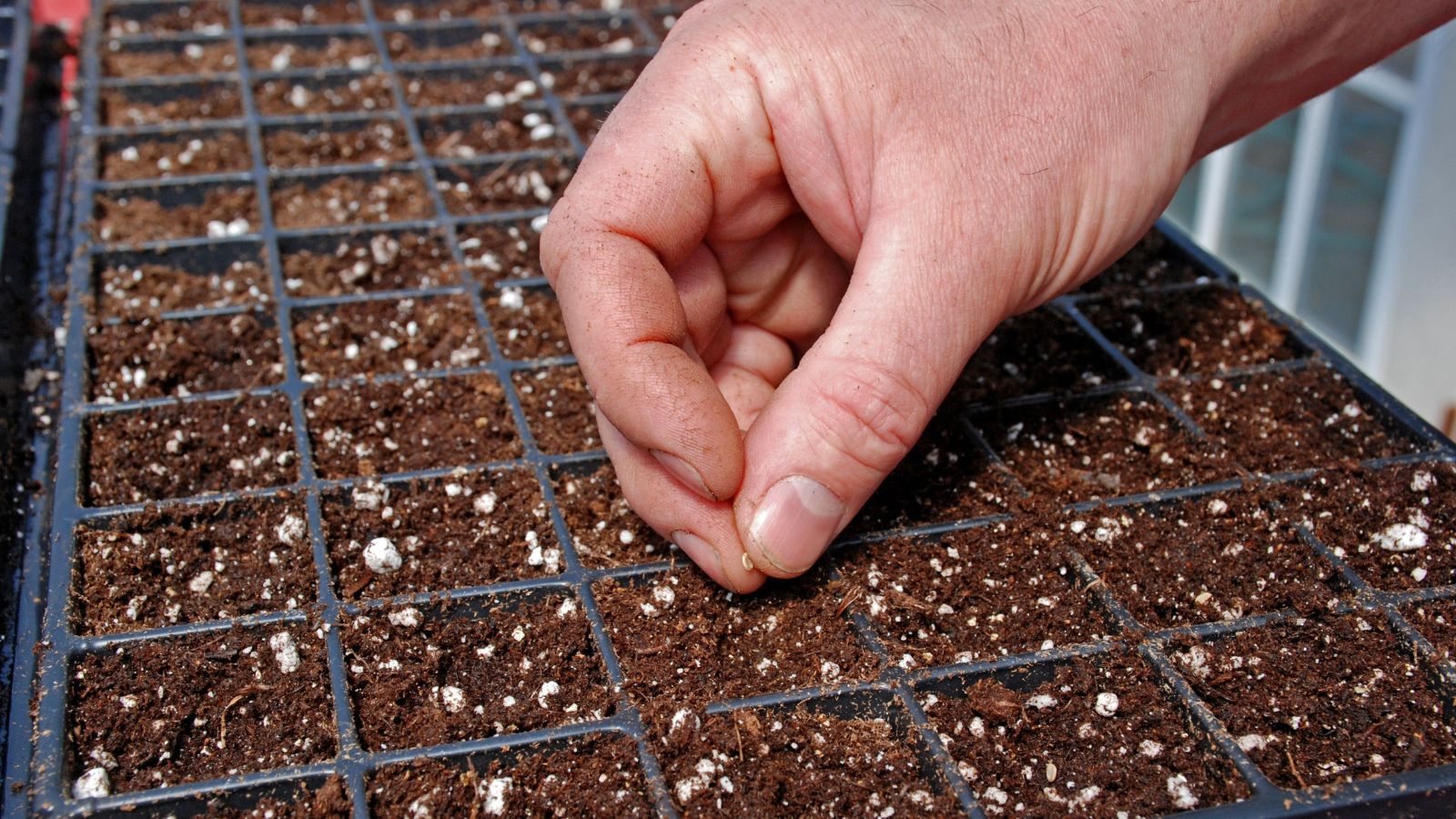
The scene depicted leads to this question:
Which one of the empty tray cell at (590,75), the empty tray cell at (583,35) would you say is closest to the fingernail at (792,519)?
the empty tray cell at (590,75)

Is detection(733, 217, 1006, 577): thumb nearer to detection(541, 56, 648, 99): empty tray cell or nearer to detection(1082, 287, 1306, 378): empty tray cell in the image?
detection(1082, 287, 1306, 378): empty tray cell

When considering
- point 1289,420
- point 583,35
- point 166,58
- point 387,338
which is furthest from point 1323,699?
point 166,58

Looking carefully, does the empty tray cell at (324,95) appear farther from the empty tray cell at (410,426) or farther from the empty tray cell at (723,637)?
the empty tray cell at (723,637)

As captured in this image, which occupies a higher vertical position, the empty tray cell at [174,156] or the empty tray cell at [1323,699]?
the empty tray cell at [1323,699]

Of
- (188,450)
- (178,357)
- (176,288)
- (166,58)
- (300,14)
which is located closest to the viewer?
(188,450)

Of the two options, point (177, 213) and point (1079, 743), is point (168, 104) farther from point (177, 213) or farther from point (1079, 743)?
point (1079, 743)
